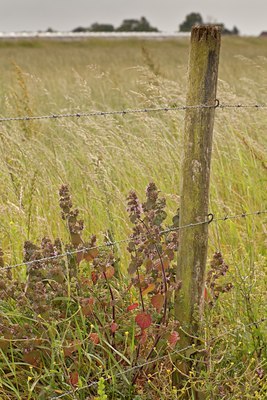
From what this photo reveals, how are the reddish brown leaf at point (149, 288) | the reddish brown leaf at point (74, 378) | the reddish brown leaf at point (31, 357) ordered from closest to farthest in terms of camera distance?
the reddish brown leaf at point (74, 378), the reddish brown leaf at point (31, 357), the reddish brown leaf at point (149, 288)

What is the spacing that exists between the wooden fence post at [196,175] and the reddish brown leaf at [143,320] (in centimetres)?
21

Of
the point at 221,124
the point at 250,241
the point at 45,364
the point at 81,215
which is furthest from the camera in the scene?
the point at 221,124

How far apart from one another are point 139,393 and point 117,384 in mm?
123

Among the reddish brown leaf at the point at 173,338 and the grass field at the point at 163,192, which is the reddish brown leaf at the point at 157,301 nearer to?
the reddish brown leaf at the point at 173,338

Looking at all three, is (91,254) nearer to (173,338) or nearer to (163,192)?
(173,338)

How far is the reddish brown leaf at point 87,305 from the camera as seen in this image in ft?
9.61

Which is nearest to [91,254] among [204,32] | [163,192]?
[204,32]

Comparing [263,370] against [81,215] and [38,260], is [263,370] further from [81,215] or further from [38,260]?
[81,215]

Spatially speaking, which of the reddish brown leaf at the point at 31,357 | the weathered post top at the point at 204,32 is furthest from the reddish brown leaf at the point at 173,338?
the weathered post top at the point at 204,32

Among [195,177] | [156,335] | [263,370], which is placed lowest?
[263,370]

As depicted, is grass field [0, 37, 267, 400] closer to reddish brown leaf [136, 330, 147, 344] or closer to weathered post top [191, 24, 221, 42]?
reddish brown leaf [136, 330, 147, 344]

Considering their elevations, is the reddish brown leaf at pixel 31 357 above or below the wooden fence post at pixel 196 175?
below

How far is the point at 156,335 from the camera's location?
9.96ft

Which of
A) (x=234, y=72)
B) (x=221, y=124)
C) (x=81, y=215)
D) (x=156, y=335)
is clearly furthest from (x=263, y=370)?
(x=234, y=72)
